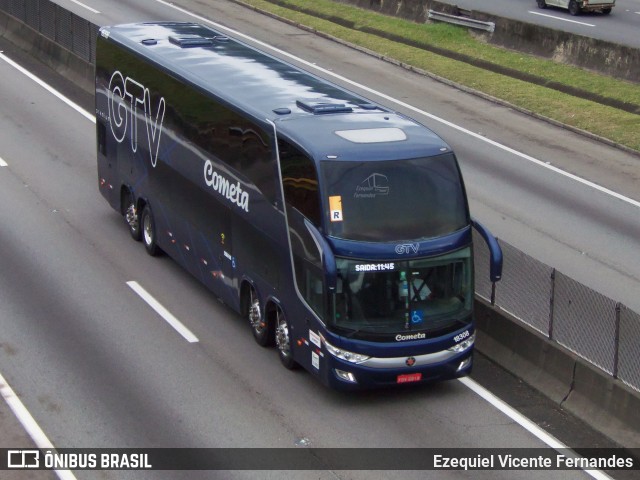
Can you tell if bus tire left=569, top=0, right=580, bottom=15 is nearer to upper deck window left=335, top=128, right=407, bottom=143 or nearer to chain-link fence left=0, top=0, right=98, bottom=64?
chain-link fence left=0, top=0, right=98, bottom=64

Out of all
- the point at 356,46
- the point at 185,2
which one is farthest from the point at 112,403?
the point at 185,2

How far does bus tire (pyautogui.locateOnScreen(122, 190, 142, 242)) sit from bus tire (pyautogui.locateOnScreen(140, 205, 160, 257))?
0.21 metres

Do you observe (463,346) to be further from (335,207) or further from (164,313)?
(164,313)

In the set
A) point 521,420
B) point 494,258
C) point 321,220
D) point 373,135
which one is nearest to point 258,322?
point 321,220

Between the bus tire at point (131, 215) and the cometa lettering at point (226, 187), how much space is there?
13.2 feet

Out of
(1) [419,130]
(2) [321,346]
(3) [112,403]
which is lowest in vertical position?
(3) [112,403]

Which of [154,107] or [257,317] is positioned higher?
[154,107]

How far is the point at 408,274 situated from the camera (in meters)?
15.6

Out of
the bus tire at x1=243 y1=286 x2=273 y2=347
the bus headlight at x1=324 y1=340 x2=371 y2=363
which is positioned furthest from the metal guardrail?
the bus headlight at x1=324 y1=340 x2=371 y2=363

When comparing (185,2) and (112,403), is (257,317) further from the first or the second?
(185,2)

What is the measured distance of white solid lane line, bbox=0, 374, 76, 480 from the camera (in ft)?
46.0

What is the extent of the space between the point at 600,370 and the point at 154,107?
9.90 metres

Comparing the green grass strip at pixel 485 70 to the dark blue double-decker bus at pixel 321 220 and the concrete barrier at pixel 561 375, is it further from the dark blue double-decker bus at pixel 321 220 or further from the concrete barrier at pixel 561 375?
the dark blue double-decker bus at pixel 321 220

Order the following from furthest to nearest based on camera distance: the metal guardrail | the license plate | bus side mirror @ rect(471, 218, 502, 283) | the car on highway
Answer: the car on highway < the metal guardrail < bus side mirror @ rect(471, 218, 502, 283) < the license plate
